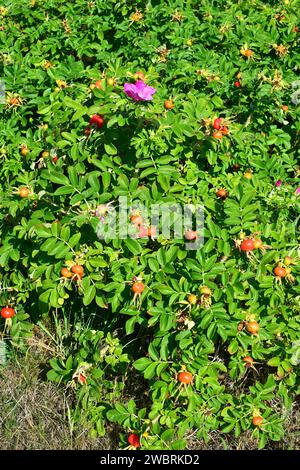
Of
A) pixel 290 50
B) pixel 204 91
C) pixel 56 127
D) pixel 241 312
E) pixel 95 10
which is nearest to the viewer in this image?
pixel 241 312

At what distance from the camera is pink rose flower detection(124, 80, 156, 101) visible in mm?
2109

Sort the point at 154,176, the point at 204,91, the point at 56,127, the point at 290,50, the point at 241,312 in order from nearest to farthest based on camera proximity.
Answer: the point at 241,312 → the point at 154,176 → the point at 56,127 → the point at 204,91 → the point at 290,50

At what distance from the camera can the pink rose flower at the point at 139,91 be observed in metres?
2.11

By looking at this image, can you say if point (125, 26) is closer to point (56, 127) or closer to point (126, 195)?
point (56, 127)

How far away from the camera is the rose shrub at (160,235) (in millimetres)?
2092

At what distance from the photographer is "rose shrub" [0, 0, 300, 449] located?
2.09 m

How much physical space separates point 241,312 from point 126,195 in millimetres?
563

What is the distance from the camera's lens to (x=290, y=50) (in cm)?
289

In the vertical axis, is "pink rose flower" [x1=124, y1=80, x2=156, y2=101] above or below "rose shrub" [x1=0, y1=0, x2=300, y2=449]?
above

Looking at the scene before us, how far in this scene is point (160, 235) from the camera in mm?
2135

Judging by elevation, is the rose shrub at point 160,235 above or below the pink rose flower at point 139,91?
below

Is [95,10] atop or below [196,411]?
atop

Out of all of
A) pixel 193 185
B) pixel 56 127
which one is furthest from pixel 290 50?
pixel 56 127

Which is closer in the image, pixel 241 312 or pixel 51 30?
pixel 241 312
